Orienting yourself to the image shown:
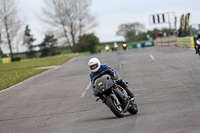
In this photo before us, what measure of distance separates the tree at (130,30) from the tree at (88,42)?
56.7 meters

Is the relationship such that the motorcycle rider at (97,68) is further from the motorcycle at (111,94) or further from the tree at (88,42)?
the tree at (88,42)

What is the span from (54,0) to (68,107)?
7644 centimetres

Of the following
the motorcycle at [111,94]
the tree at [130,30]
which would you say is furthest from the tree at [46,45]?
the motorcycle at [111,94]

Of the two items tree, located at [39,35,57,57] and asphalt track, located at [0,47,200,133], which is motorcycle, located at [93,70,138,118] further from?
tree, located at [39,35,57,57]

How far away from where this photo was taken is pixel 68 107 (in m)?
12.4

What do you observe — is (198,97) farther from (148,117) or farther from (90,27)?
(90,27)

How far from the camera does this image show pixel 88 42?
292ft

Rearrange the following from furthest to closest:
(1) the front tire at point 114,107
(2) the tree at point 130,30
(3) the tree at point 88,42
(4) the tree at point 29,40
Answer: (2) the tree at point 130,30
(4) the tree at point 29,40
(3) the tree at point 88,42
(1) the front tire at point 114,107

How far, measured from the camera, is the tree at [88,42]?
88812mm

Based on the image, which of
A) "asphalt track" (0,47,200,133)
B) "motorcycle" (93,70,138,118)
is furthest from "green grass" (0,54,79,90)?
"motorcycle" (93,70,138,118)

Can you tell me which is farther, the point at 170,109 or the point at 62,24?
the point at 62,24

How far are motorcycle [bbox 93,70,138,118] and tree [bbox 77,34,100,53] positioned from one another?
78878mm

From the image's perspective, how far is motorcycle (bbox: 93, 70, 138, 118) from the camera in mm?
9250

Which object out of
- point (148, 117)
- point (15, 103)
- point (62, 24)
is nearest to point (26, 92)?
point (15, 103)
